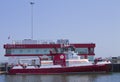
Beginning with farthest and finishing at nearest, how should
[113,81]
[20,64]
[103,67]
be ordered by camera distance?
[20,64] < [103,67] < [113,81]

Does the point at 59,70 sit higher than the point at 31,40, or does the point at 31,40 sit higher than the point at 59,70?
the point at 31,40

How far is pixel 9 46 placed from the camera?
218 ft

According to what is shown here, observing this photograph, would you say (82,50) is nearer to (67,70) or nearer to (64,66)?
(64,66)

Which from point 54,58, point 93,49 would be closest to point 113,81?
point 54,58

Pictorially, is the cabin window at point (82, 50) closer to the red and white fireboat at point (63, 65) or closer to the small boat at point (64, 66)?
the red and white fireboat at point (63, 65)

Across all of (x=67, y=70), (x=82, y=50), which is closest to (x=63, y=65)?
(x=67, y=70)

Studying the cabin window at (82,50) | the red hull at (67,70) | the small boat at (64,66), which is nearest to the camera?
the red hull at (67,70)

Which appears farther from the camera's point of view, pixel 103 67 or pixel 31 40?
pixel 31 40

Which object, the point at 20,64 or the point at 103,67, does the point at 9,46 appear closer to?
→ the point at 20,64

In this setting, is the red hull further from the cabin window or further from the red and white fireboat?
the cabin window

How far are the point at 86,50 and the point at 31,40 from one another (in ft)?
33.6

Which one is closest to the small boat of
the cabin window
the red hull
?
the red hull

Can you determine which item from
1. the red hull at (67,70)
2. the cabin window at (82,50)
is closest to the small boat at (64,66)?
the red hull at (67,70)

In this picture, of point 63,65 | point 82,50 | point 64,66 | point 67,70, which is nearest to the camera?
point 67,70
